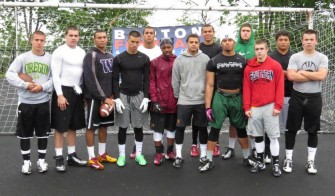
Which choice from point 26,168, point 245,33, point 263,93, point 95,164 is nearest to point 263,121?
point 263,93

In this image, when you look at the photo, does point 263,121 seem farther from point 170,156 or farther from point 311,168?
point 170,156

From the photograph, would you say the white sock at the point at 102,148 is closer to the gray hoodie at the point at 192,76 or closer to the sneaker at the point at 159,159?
the sneaker at the point at 159,159

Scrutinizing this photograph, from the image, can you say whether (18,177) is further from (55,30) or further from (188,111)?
(55,30)

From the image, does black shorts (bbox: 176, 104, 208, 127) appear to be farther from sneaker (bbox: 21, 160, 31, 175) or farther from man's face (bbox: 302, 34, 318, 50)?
sneaker (bbox: 21, 160, 31, 175)

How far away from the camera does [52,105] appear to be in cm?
416

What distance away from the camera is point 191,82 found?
4.19 meters

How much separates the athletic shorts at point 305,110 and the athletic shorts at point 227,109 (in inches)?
22.3

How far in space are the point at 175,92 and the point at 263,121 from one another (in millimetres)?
1073

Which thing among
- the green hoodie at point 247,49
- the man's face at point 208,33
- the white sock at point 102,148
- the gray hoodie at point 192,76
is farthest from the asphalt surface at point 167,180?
the man's face at point 208,33

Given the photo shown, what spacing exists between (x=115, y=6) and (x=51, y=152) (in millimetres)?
2559

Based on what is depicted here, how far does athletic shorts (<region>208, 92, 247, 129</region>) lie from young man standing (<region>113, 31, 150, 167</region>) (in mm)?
831

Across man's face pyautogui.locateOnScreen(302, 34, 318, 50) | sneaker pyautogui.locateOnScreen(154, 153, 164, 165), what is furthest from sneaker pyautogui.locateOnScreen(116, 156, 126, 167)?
man's face pyautogui.locateOnScreen(302, 34, 318, 50)

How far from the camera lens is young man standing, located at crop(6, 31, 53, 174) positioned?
3.95m

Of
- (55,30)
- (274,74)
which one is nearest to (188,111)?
(274,74)
